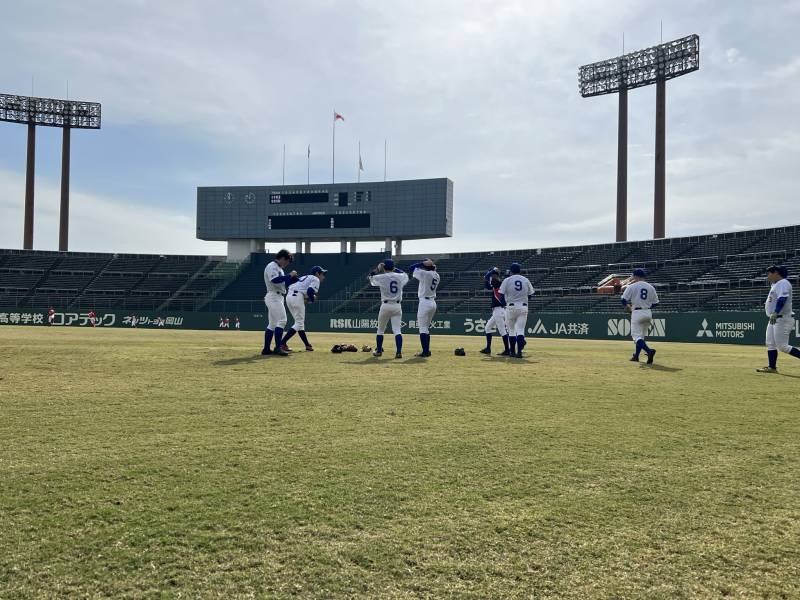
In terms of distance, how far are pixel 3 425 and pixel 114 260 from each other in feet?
188

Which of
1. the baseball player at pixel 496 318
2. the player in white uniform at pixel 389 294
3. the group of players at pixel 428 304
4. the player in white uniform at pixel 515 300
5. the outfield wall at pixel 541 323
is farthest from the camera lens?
the outfield wall at pixel 541 323

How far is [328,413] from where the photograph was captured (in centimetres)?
547

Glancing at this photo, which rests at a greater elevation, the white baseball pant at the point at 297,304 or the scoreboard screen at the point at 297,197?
the scoreboard screen at the point at 297,197

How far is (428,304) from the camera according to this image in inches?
526

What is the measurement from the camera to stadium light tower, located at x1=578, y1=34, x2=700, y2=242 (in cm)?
4838

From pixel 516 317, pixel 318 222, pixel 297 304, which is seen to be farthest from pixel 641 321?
pixel 318 222

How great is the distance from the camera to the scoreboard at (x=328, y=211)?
175 feet

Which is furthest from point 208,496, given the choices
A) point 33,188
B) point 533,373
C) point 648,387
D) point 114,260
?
point 33,188

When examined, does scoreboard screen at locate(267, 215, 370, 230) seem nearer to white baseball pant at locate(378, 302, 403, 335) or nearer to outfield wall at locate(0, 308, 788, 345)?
outfield wall at locate(0, 308, 788, 345)

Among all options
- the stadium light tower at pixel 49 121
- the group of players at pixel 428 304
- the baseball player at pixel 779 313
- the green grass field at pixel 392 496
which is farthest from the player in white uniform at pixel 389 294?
the stadium light tower at pixel 49 121

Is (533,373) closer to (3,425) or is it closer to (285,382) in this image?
(285,382)

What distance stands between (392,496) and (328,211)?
2110 inches

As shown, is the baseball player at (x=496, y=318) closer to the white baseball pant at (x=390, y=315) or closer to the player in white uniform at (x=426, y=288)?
the player in white uniform at (x=426, y=288)

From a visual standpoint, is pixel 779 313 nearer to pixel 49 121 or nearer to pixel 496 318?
pixel 496 318
